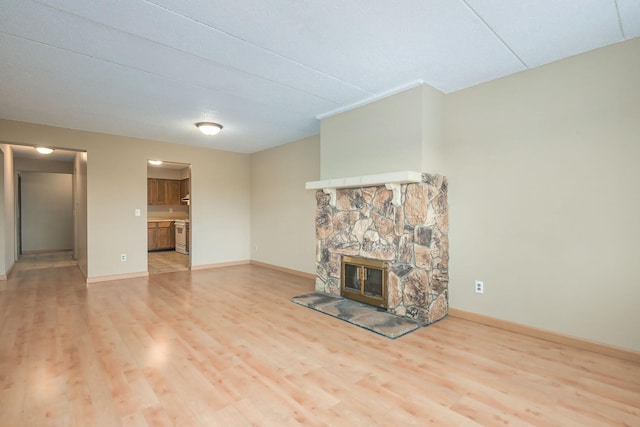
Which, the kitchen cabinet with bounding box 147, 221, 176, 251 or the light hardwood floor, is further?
the kitchen cabinet with bounding box 147, 221, 176, 251

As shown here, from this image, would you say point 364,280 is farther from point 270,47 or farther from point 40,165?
point 40,165

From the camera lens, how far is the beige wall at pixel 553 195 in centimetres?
252

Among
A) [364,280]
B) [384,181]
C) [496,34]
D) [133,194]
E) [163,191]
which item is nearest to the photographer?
[496,34]

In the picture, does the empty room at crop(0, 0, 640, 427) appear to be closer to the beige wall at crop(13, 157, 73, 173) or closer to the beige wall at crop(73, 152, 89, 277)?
the beige wall at crop(73, 152, 89, 277)

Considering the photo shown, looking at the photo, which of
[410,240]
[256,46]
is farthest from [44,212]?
[410,240]

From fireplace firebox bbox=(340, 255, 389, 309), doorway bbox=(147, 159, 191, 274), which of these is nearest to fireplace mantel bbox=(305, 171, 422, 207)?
fireplace firebox bbox=(340, 255, 389, 309)

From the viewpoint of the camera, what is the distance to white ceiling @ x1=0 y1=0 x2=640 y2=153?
2.09m

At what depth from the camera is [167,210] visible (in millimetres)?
9688

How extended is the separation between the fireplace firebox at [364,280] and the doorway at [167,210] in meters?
5.55

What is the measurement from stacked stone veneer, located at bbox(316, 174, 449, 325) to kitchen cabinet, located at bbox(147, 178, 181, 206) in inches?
280

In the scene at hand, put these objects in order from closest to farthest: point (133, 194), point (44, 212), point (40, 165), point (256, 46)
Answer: point (256, 46) → point (133, 194) → point (40, 165) → point (44, 212)

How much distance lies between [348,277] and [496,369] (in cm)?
201

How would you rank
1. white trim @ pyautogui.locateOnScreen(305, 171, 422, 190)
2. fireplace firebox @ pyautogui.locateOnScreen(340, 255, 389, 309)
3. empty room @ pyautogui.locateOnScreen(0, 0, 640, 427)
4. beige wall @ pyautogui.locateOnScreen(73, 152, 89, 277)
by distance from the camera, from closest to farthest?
empty room @ pyautogui.locateOnScreen(0, 0, 640, 427)
white trim @ pyautogui.locateOnScreen(305, 171, 422, 190)
fireplace firebox @ pyautogui.locateOnScreen(340, 255, 389, 309)
beige wall @ pyautogui.locateOnScreen(73, 152, 89, 277)

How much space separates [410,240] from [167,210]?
8.47 metres
